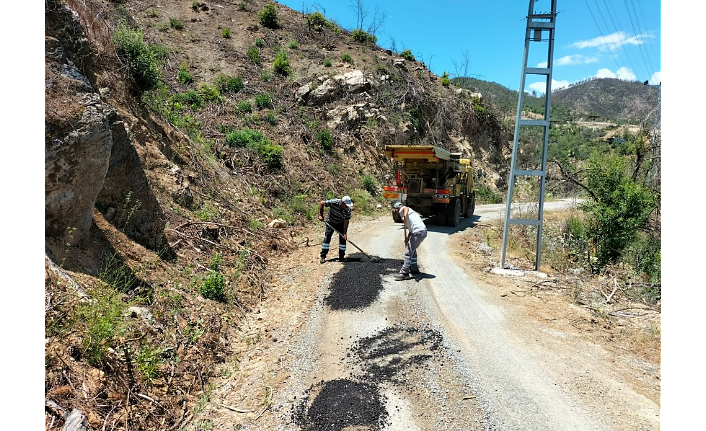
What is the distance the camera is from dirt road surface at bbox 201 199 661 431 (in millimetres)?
4238

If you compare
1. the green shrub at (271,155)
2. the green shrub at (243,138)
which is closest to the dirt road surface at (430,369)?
the green shrub at (271,155)

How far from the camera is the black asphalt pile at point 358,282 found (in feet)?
24.8

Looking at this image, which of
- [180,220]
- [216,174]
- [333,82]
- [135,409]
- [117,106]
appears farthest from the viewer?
[333,82]

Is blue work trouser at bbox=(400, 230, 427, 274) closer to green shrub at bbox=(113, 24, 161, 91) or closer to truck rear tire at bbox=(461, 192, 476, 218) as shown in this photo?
green shrub at bbox=(113, 24, 161, 91)

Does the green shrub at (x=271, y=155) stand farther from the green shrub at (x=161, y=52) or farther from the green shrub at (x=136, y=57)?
the green shrub at (x=161, y=52)

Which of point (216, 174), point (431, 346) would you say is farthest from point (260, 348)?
point (216, 174)

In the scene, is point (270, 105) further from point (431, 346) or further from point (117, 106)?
point (431, 346)

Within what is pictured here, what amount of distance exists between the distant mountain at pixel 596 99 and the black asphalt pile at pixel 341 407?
70.4 m

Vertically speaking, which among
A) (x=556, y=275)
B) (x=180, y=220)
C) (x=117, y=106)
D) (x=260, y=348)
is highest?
(x=117, y=106)

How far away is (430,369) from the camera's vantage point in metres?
5.16

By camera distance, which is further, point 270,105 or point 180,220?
point 270,105

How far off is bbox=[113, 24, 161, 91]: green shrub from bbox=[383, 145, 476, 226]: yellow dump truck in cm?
805

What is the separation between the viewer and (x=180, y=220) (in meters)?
9.18

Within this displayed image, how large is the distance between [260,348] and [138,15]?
2902cm
